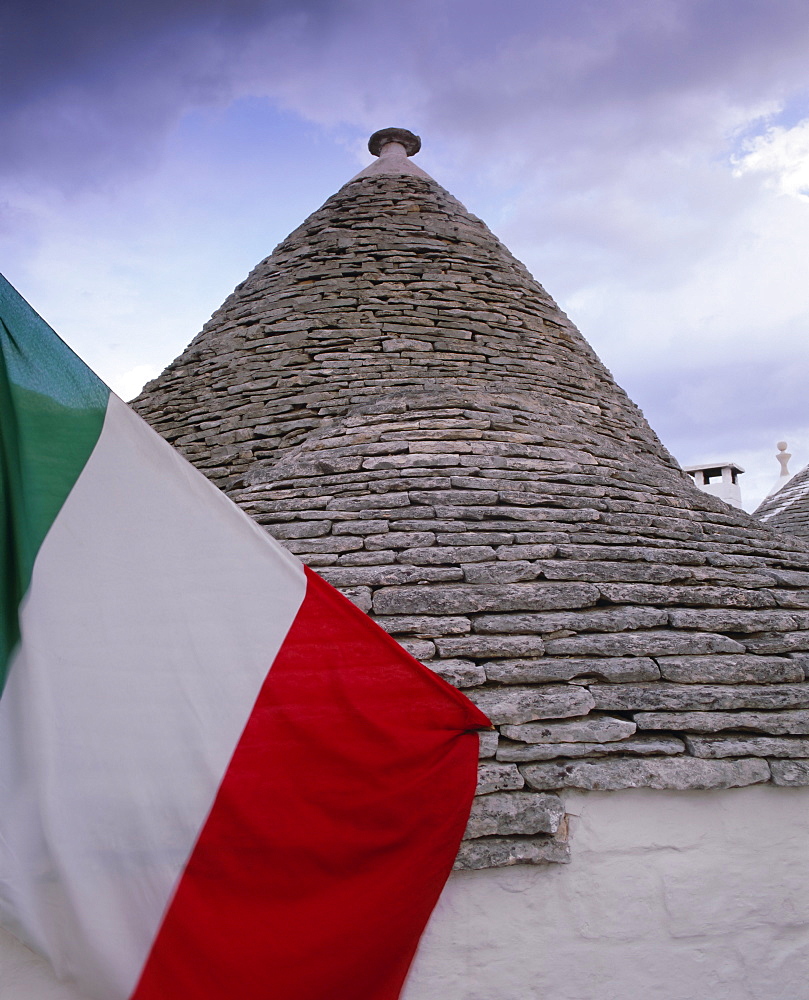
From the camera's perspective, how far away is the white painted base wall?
2.52 m

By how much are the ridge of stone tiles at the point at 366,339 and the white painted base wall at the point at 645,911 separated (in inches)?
121

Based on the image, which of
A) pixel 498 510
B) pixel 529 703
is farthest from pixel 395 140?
pixel 529 703

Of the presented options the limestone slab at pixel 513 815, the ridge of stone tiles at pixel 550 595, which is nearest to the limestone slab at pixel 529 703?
the ridge of stone tiles at pixel 550 595

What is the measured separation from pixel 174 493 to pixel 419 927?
5.54 ft

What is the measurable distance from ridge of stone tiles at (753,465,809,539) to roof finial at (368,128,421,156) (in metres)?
6.81

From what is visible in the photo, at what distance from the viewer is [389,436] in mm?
4500

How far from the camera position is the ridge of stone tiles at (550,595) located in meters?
2.85

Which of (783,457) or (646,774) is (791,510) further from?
(646,774)

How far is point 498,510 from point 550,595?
65 cm

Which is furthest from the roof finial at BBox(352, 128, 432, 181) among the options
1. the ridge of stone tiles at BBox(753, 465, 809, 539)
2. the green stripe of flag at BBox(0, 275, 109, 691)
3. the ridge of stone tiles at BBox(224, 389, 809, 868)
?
the ridge of stone tiles at BBox(753, 465, 809, 539)

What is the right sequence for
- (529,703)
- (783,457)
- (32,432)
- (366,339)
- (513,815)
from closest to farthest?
(32,432)
(513,815)
(529,703)
(366,339)
(783,457)

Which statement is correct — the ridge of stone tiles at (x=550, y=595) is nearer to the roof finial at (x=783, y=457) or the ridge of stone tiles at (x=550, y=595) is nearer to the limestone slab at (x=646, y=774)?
the limestone slab at (x=646, y=774)

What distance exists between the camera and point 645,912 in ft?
8.75

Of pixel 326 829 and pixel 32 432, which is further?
pixel 32 432
